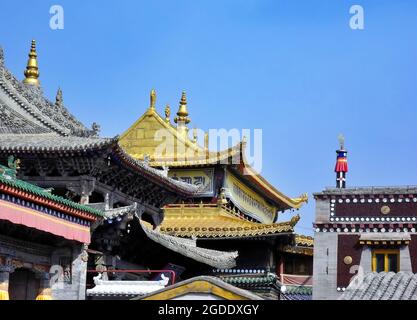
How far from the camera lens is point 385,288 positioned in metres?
13.0

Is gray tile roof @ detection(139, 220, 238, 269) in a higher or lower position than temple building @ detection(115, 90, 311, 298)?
lower

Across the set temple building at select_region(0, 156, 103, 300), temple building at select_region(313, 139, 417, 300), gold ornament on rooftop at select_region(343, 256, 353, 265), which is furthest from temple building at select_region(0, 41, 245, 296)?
gold ornament on rooftop at select_region(343, 256, 353, 265)

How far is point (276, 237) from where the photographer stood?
→ 37531 mm

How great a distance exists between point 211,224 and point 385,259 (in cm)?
841

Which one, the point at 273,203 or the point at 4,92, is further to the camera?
the point at 273,203

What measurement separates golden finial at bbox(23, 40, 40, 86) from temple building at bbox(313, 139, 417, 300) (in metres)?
11.5

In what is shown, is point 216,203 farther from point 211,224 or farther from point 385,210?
point 385,210

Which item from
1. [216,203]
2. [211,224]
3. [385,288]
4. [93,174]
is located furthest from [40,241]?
[216,203]

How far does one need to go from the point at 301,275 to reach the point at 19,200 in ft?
70.4

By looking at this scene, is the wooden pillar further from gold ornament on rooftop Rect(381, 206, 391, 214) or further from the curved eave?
gold ornament on rooftop Rect(381, 206, 391, 214)

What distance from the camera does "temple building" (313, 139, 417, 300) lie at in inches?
1320

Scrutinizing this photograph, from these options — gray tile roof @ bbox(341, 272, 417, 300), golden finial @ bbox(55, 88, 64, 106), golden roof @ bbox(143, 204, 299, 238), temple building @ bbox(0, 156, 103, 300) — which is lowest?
gray tile roof @ bbox(341, 272, 417, 300)
